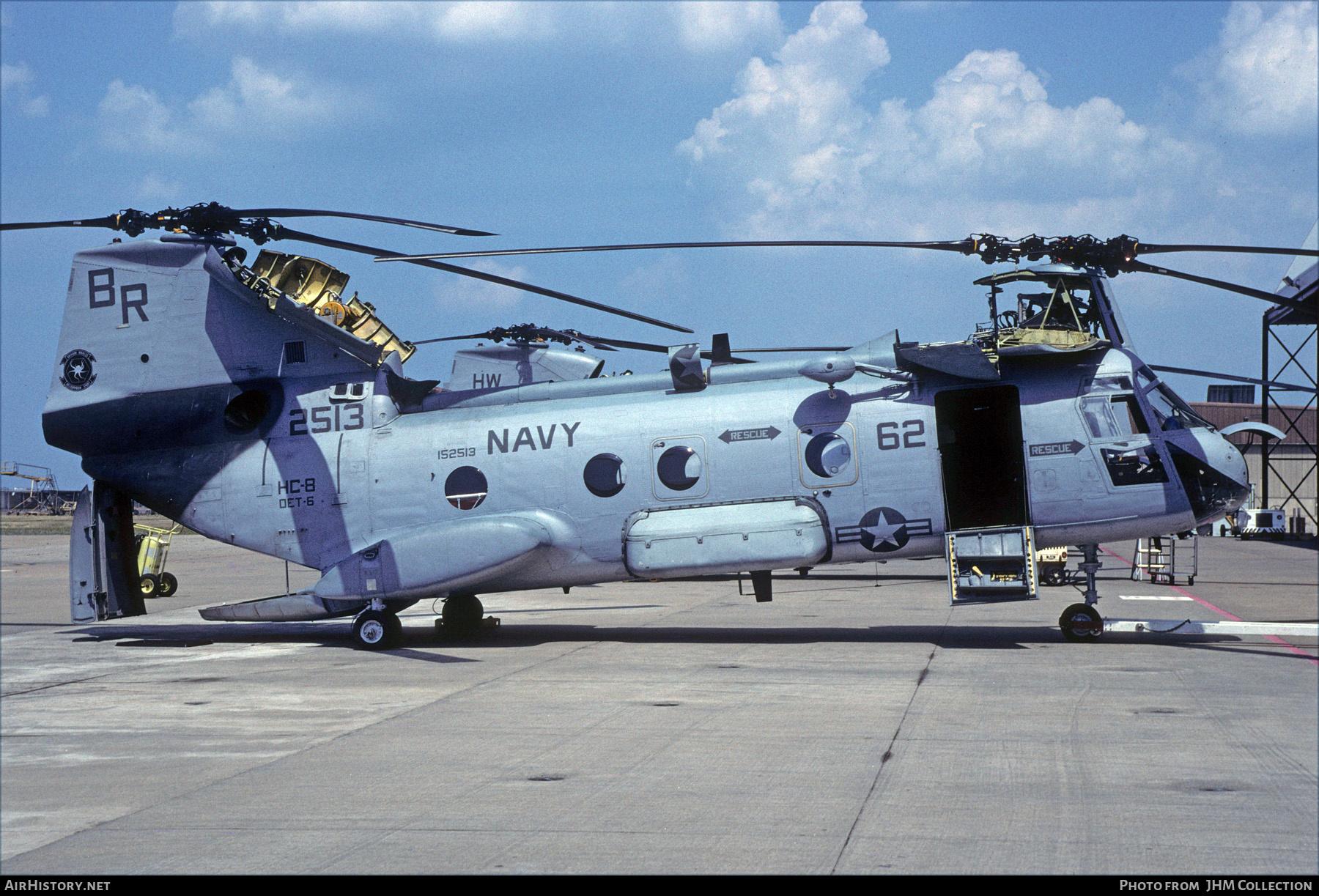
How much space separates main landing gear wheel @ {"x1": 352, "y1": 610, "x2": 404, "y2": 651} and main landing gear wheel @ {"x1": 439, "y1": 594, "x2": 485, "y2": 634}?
4.46ft

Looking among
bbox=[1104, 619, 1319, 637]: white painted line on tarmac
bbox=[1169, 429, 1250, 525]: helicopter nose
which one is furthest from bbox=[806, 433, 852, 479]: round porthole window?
bbox=[1104, 619, 1319, 637]: white painted line on tarmac

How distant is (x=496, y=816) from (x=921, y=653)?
8035mm

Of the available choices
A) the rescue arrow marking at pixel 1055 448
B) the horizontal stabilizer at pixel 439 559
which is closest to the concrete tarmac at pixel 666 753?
the horizontal stabilizer at pixel 439 559

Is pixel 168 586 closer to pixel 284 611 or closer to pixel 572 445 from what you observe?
pixel 284 611

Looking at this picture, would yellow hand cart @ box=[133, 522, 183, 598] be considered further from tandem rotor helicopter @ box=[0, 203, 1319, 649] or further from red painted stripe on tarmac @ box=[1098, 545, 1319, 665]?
red painted stripe on tarmac @ box=[1098, 545, 1319, 665]

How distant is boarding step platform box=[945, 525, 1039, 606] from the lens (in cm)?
1370

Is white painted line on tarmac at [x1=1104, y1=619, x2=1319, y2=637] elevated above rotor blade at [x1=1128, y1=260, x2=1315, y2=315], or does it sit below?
below

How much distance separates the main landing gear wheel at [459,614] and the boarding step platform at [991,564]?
22.6ft

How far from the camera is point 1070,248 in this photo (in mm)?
13570

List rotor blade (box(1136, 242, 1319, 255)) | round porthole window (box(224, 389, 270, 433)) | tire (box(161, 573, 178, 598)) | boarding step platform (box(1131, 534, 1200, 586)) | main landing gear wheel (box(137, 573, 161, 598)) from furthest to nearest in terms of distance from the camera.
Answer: tire (box(161, 573, 178, 598))
main landing gear wheel (box(137, 573, 161, 598))
boarding step platform (box(1131, 534, 1200, 586))
round porthole window (box(224, 389, 270, 433))
rotor blade (box(1136, 242, 1319, 255))

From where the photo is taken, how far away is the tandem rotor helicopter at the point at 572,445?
552 inches

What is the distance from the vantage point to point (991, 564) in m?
13.9

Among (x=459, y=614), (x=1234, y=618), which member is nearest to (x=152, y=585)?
(x=459, y=614)

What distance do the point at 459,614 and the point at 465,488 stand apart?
6.92 ft
